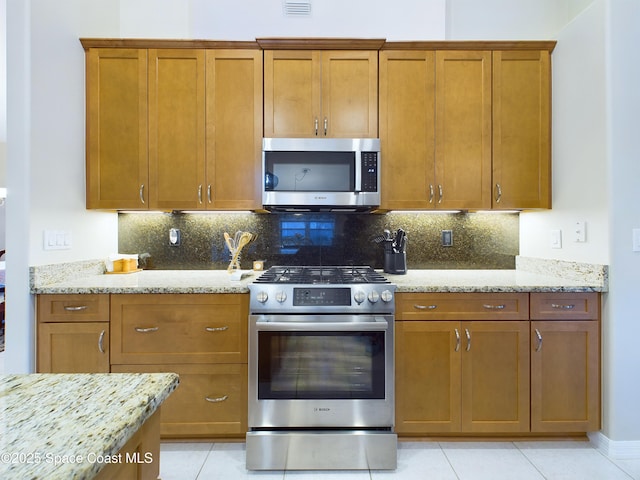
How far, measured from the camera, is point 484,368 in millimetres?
1963

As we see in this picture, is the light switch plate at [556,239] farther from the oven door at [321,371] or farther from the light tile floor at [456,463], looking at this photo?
the oven door at [321,371]

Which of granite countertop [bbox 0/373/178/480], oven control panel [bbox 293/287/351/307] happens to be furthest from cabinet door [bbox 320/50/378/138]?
granite countertop [bbox 0/373/178/480]

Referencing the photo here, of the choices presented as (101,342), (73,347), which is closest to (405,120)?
(101,342)

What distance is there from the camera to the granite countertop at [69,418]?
0.49 metres

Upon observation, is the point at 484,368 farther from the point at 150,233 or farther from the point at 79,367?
the point at 150,233

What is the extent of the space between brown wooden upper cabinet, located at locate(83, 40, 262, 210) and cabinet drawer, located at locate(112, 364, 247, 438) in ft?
3.34

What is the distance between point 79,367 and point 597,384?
285cm

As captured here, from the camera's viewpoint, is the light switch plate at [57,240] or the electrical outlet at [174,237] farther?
the electrical outlet at [174,237]

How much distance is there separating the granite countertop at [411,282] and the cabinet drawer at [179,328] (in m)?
0.06

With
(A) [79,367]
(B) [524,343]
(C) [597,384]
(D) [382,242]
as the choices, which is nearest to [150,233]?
(A) [79,367]

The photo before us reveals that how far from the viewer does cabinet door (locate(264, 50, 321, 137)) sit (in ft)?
7.50

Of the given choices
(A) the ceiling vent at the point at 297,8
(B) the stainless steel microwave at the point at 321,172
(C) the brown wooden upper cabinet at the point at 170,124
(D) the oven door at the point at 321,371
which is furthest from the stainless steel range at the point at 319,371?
(A) the ceiling vent at the point at 297,8

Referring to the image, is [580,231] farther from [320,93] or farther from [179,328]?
[179,328]

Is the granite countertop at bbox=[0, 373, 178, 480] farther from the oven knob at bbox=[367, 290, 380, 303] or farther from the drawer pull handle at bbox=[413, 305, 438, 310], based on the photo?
the drawer pull handle at bbox=[413, 305, 438, 310]
